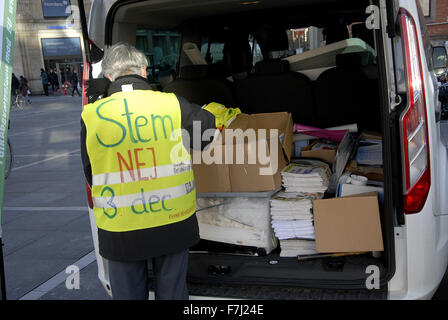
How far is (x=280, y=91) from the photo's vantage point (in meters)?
3.91

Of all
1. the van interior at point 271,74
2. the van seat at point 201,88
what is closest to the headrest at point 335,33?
the van interior at point 271,74

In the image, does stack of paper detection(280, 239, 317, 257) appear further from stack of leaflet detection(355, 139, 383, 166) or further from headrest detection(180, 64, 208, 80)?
headrest detection(180, 64, 208, 80)

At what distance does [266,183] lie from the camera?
2.88 m

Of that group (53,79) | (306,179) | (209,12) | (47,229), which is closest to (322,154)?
(306,179)

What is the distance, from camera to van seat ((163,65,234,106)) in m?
4.12

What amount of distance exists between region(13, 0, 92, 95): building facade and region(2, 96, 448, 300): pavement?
23845 millimetres

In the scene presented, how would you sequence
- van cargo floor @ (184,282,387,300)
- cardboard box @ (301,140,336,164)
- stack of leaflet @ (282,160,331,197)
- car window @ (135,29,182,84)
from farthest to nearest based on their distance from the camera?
car window @ (135,29,182,84)
cardboard box @ (301,140,336,164)
stack of leaflet @ (282,160,331,197)
van cargo floor @ (184,282,387,300)

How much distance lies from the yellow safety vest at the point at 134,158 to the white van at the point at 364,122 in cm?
60

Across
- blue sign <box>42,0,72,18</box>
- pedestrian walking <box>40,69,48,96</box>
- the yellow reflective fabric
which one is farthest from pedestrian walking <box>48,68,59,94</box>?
the yellow reflective fabric

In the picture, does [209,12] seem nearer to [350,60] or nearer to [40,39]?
[350,60]

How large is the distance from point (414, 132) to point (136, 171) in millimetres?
1308
